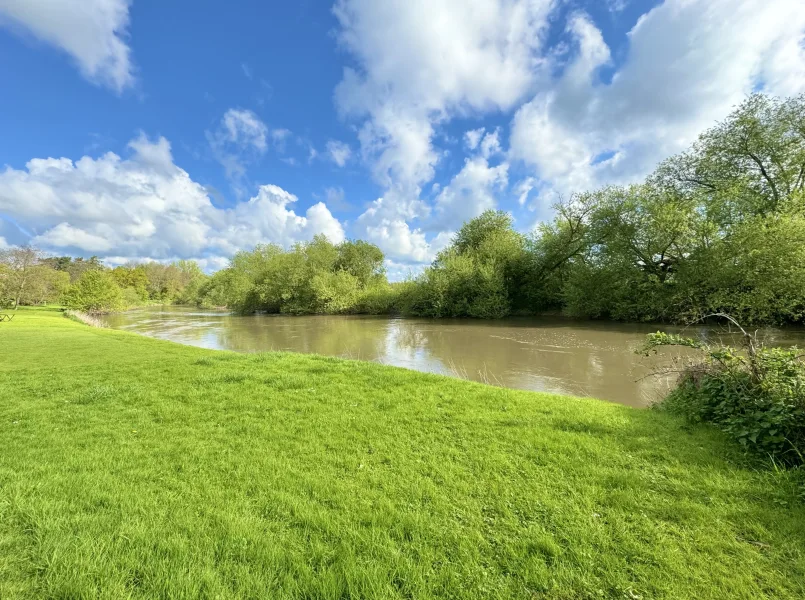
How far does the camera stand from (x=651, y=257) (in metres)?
25.3

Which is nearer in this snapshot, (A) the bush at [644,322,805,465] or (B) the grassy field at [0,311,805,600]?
(B) the grassy field at [0,311,805,600]

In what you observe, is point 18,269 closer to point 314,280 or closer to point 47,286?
point 47,286

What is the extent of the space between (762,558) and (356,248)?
5018 centimetres

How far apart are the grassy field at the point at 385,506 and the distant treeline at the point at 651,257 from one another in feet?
15.9

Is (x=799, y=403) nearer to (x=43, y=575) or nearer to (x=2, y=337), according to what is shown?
(x=43, y=575)

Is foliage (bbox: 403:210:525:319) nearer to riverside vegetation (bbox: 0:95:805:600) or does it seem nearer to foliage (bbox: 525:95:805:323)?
foliage (bbox: 525:95:805:323)

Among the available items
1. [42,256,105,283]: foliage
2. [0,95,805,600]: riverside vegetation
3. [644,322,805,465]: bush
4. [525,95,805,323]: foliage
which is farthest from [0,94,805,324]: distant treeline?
[42,256,105,283]: foliage

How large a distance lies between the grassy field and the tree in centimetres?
4977

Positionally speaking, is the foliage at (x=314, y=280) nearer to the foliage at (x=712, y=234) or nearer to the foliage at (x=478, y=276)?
the foliage at (x=478, y=276)

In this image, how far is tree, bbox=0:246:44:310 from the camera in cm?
3894

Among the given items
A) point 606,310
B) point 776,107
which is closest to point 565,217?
point 606,310

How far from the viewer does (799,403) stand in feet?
12.5

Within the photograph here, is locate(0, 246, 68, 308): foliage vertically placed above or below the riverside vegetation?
above

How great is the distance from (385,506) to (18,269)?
2250 inches
